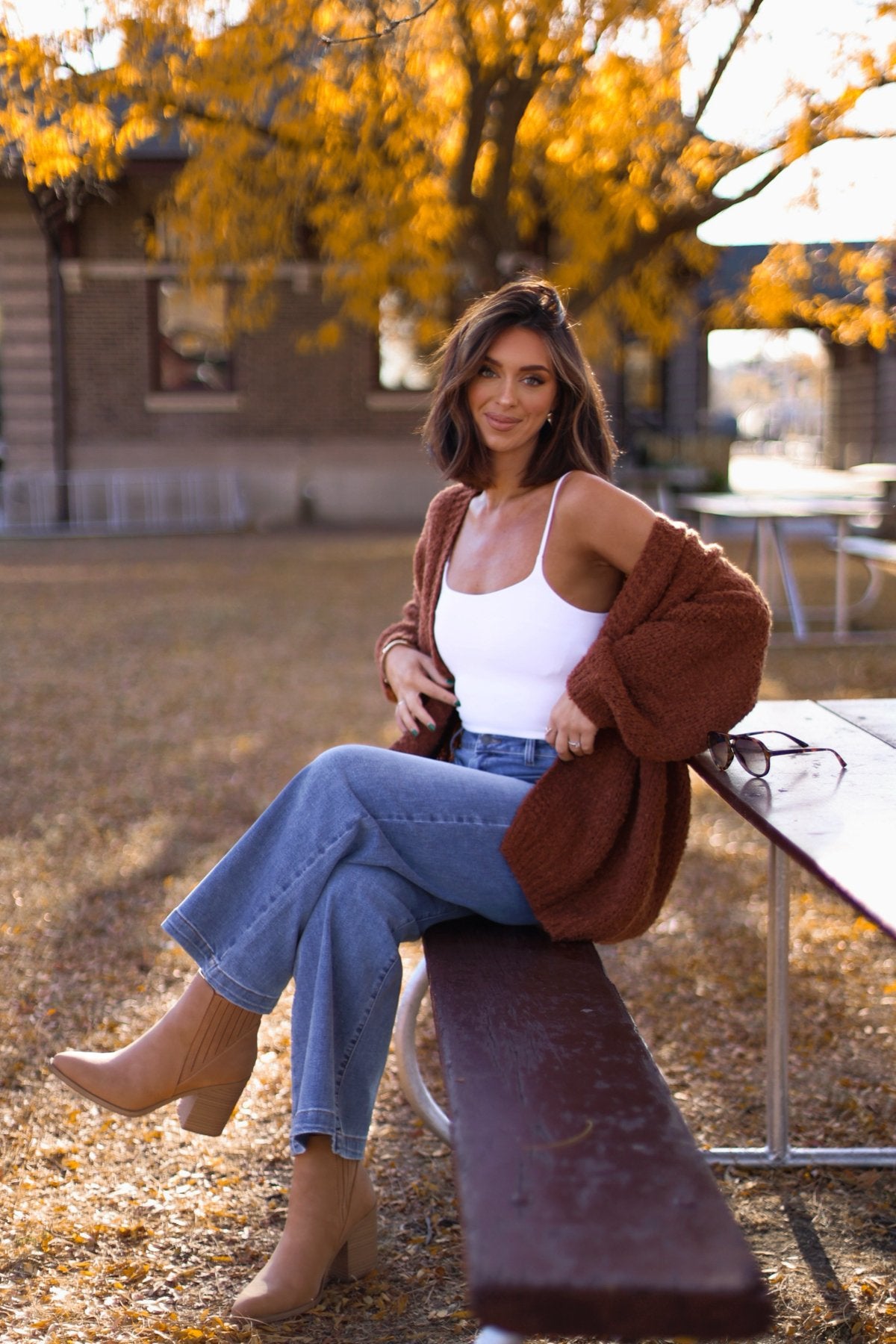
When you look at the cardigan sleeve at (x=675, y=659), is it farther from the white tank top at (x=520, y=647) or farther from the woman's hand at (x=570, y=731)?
the white tank top at (x=520, y=647)

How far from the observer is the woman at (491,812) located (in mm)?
2381

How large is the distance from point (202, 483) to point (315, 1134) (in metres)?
17.5

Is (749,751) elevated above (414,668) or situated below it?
below

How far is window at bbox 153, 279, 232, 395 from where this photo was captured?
19.2m

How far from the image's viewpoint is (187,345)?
19.4 m

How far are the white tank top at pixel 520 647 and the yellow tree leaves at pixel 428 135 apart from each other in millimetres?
4084

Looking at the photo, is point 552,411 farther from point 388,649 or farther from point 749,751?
point 749,751

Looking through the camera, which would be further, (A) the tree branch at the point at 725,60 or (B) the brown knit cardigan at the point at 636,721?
(A) the tree branch at the point at 725,60

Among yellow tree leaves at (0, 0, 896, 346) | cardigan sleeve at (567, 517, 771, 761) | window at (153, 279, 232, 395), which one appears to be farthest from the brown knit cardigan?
window at (153, 279, 232, 395)

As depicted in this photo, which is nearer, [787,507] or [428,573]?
[428,573]

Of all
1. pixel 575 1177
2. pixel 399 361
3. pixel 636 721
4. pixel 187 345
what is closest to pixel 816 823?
pixel 636 721

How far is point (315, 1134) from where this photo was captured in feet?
7.61

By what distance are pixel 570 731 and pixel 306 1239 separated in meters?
0.97

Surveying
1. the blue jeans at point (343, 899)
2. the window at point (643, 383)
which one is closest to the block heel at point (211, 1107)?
the blue jeans at point (343, 899)
